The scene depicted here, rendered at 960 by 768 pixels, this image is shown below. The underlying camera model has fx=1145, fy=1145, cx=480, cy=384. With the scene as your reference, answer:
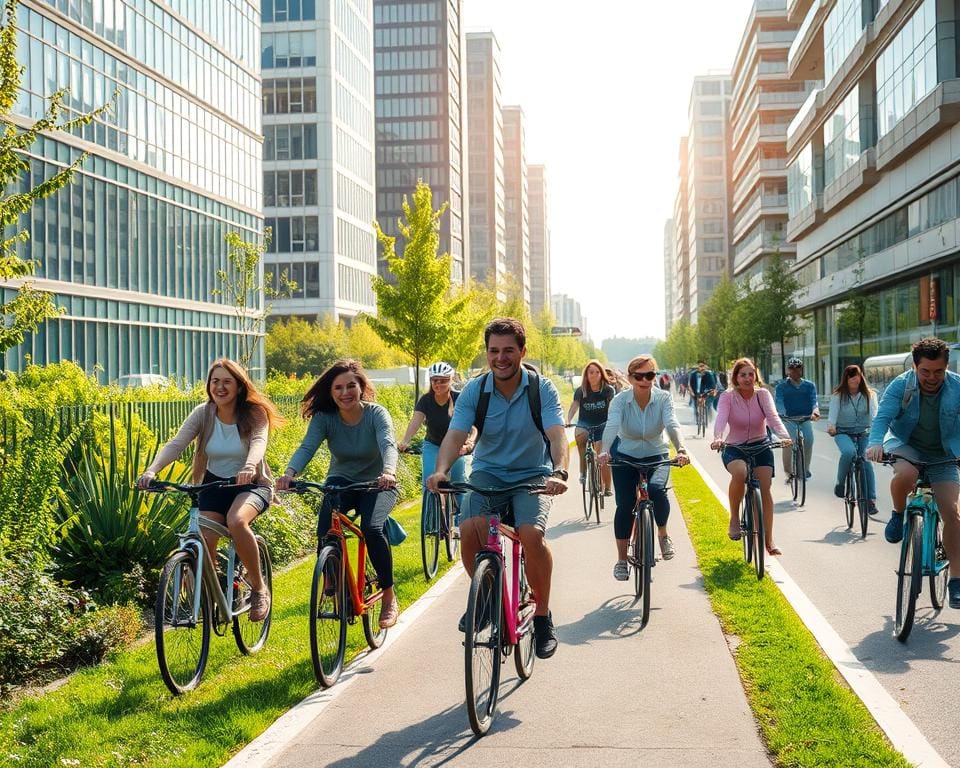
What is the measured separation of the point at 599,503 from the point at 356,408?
7.70 meters

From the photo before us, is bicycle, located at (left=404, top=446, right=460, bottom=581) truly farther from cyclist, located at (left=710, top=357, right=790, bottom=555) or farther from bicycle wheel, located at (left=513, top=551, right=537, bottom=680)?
bicycle wheel, located at (left=513, top=551, right=537, bottom=680)

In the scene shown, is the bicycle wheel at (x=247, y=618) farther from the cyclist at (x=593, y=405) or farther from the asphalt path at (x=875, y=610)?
the cyclist at (x=593, y=405)

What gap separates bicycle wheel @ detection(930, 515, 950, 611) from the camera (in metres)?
7.36

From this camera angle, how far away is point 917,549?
7.10 m

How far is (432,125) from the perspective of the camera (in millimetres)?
125312

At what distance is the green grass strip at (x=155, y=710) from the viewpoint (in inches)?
199

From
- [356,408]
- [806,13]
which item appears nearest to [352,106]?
[806,13]

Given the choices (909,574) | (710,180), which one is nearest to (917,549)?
(909,574)

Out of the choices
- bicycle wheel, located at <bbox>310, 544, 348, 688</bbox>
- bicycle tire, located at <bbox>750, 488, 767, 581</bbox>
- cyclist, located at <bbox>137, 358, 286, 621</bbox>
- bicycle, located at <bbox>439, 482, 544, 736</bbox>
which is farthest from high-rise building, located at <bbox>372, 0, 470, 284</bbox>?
bicycle, located at <bbox>439, 482, 544, 736</bbox>

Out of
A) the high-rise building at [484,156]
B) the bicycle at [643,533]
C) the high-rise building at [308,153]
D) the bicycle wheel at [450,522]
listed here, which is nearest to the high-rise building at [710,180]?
the high-rise building at [484,156]

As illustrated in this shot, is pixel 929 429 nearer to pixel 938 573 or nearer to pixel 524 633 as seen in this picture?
pixel 938 573

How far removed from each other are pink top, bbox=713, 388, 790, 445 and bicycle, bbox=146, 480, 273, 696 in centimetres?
470

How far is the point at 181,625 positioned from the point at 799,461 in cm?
1095

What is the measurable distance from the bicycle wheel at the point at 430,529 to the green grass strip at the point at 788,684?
7.65 feet
